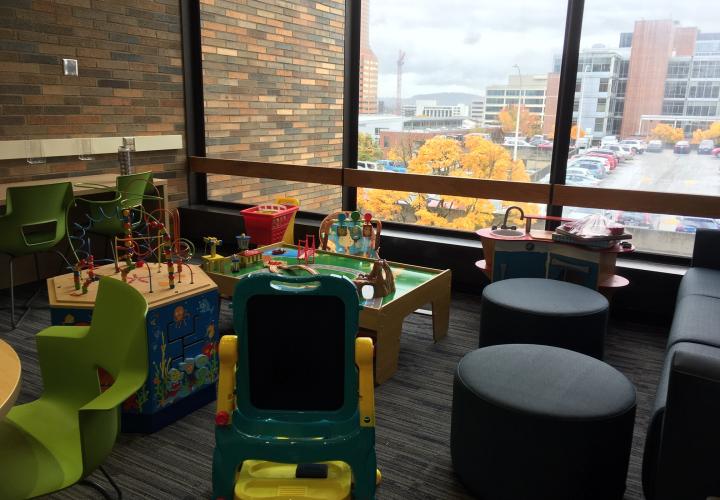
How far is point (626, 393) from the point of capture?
1.93m

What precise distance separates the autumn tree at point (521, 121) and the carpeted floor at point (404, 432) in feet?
4.85

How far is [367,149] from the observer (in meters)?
4.79

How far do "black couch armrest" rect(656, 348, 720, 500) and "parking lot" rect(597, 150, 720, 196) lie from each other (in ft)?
8.61

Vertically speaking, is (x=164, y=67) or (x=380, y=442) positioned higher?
(x=164, y=67)

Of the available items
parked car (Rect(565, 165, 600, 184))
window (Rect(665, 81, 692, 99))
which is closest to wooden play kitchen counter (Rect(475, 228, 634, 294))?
parked car (Rect(565, 165, 600, 184))

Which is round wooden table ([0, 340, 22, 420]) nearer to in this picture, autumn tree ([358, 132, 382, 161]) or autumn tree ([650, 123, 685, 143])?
autumn tree ([358, 132, 382, 161])

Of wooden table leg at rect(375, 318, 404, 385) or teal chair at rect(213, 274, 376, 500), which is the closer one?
teal chair at rect(213, 274, 376, 500)

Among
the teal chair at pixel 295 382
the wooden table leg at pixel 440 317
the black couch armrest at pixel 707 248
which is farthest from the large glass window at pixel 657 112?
the teal chair at pixel 295 382

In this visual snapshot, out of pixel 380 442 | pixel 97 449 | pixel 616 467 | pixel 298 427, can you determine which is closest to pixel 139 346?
pixel 97 449

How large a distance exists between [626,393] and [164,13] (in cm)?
469

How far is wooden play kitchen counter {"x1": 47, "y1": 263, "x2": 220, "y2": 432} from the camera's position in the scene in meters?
2.33

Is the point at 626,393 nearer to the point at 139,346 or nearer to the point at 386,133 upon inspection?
the point at 139,346

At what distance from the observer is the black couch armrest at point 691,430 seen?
148 centimetres

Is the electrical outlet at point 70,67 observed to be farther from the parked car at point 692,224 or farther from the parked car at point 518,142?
the parked car at point 692,224
